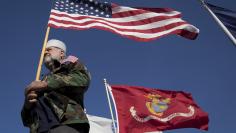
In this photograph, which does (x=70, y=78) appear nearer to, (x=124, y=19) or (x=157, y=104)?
(x=124, y=19)

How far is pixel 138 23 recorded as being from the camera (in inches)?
375

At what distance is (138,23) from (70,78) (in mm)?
5477

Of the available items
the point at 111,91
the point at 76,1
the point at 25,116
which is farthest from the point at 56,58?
the point at 111,91

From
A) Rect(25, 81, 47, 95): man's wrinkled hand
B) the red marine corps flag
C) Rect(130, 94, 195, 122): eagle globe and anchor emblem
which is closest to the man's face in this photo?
Rect(25, 81, 47, 95): man's wrinkled hand

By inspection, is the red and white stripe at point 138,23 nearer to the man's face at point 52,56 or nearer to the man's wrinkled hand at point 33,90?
the man's face at point 52,56

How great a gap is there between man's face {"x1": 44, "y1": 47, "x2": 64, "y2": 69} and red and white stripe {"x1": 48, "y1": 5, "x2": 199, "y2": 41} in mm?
3555

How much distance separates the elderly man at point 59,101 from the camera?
13.0 ft

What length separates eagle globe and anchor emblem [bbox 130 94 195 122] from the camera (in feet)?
43.7

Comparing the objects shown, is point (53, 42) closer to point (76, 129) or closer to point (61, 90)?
point (61, 90)

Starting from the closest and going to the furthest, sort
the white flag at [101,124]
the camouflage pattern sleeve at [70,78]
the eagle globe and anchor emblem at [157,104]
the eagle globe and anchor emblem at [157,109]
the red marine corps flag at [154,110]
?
the camouflage pattern sleeve at [70,78] < the red marine corps flag at [154,110] < the eagle globe and anchor emblem at [157,109] < the eagle globe and anchor emblem at [157,104] < the white flag at [101,124]

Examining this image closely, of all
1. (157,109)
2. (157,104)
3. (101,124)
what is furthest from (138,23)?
(101,124)

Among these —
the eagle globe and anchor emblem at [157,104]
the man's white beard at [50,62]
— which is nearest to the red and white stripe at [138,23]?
the man's white beard at [50,62]

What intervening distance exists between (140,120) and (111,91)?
5.24 feet

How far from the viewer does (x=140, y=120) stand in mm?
13125
